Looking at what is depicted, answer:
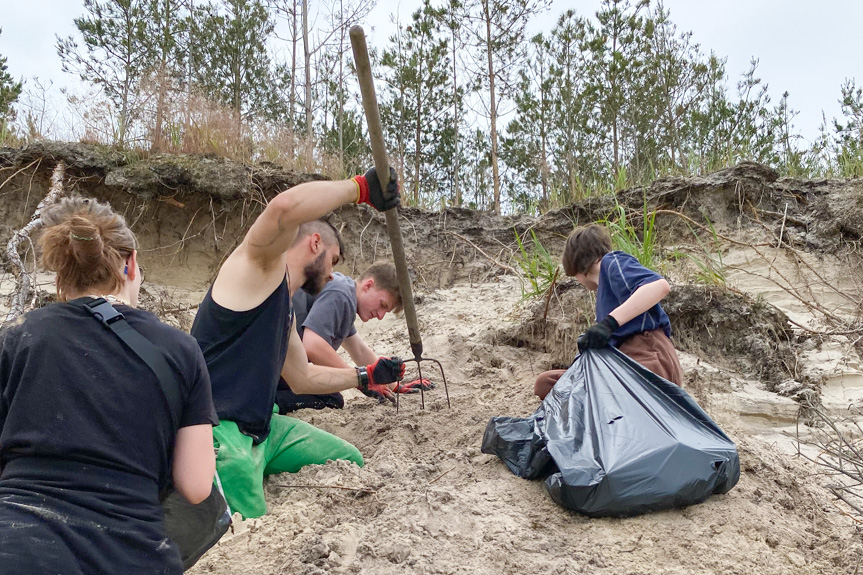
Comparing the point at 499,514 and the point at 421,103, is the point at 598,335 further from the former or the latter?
the point at 421,103

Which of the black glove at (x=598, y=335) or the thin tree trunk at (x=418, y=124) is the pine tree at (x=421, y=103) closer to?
the thin tree trunk at (x=418, y=124)

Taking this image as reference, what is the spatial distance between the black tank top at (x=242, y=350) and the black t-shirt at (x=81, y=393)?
0.84m

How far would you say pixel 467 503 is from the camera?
2.33 meters

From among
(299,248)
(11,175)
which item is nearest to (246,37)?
(11,175)

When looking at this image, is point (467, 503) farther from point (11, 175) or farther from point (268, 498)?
point (11, 175)

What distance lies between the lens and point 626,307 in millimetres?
2758

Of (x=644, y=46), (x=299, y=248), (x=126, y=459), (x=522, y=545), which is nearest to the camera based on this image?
(x=126, y=459)

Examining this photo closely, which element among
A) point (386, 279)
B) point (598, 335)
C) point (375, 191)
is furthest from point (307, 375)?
point (598, 335)

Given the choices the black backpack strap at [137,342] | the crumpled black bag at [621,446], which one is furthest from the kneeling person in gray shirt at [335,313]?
the black backpack strap at [137,342]

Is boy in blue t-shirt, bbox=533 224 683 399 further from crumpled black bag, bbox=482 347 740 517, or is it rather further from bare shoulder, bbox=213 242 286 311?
bare shoulder, bbox=213 242 286 311

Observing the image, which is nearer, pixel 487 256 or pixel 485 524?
pixel 485 524

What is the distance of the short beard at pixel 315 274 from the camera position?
2879 millimetres

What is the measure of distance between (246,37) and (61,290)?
11.3m

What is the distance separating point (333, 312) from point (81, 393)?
2186mm
